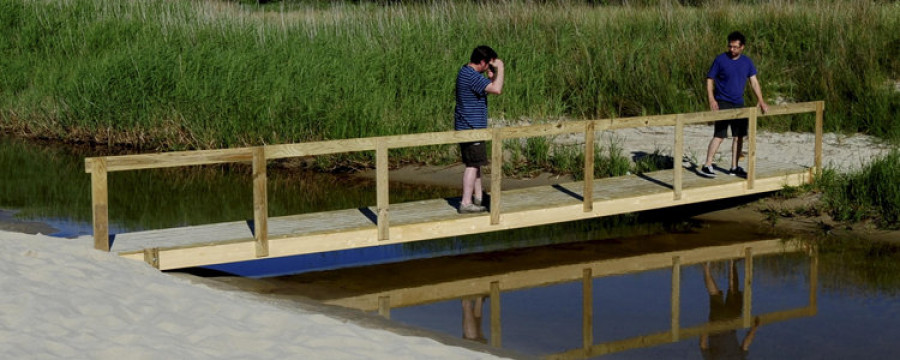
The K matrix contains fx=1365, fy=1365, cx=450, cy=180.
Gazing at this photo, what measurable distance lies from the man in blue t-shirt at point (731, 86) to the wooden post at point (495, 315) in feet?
12.0

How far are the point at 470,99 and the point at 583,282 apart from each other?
1883 mm

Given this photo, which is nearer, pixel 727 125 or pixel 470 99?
pixel 470 99

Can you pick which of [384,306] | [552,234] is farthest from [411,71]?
[384,306]

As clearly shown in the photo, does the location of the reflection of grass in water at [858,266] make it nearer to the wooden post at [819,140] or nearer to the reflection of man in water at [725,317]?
the reflection of man in water at [725,317]

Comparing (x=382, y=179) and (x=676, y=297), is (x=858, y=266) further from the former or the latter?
(x=382, y=179)

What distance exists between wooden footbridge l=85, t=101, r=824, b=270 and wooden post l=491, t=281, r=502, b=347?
87 centimetres

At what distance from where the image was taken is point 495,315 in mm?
10445

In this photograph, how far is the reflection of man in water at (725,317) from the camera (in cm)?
950

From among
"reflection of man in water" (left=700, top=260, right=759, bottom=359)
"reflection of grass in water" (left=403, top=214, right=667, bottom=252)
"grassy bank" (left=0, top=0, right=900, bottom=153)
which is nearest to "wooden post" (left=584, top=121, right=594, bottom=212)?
"reflection of grass in water" (left=403, top=214, right=667, bottom=252)

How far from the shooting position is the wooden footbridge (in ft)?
35.0

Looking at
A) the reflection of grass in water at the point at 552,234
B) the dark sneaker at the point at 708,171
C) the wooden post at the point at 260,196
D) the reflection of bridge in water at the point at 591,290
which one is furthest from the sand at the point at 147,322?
the dark sneaker at the point at 708,171

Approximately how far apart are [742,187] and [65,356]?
803 cm

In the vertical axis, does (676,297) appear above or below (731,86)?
below

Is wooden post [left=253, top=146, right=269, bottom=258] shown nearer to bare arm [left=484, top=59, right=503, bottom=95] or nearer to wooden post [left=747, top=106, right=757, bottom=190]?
bare arm [left=484, top=59, right=503, bottom=95]
